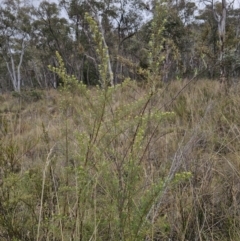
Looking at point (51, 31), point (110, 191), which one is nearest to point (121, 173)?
point (110, 191)

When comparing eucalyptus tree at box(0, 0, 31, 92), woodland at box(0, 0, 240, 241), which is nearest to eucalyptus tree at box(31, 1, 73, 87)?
eucalyptus tree at box(0, 0, 31, 92)

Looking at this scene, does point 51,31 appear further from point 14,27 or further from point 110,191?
point 110,191

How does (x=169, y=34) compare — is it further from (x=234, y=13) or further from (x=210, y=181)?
(x=234, y=13)

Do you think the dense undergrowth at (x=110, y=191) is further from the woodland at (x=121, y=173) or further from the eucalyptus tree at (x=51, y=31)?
the eucalyptus tree at (x=51, y=31)

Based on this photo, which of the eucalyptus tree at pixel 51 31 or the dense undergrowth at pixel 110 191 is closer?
the dense undergrowth at pixel 110 191

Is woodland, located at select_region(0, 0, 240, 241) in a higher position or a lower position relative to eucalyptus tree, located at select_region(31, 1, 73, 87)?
lower

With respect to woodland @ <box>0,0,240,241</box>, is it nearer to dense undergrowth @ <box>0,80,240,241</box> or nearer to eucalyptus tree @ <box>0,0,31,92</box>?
dense undergrowth @ <box>0,80,240,241</box>

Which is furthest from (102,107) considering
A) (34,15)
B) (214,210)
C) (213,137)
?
(34,15)

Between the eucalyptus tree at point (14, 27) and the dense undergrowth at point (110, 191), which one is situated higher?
the eucalyptus tree at point (14, 27)

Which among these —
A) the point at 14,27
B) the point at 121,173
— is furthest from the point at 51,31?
the point at 121,173

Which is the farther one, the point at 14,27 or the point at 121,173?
the point at 14,27

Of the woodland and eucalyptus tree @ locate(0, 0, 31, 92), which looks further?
eucalyptus tree @ locate(0, 0, 31, 92)

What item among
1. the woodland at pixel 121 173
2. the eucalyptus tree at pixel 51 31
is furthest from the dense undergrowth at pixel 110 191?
the eucalyptus tree at pixel 51 31

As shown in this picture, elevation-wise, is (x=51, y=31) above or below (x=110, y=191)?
above
